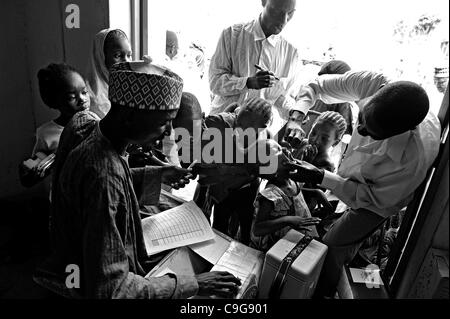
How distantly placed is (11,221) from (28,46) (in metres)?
1.39

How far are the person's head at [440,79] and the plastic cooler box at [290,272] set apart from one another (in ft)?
3.04

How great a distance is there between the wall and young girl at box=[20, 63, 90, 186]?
23.1 inches

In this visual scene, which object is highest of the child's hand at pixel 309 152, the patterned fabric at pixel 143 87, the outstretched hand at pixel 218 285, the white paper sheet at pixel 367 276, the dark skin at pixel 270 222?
the patterned fabric at pixel 143 87

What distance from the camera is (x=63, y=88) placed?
1550mm

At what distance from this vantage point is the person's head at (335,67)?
221 cm

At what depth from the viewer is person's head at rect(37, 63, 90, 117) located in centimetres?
155

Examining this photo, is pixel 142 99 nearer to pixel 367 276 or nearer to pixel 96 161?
pixel 96 161

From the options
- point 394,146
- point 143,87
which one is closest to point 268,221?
point 394,146

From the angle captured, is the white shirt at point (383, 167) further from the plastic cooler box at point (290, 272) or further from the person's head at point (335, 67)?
the person's head at point (335, 67)

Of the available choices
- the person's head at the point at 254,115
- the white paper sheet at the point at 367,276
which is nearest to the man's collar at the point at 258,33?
the person's head at the point at 254,115

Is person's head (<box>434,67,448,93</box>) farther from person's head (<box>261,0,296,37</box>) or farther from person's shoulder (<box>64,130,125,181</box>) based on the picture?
person's shoulder (<box>64,130,125,181</box>)
